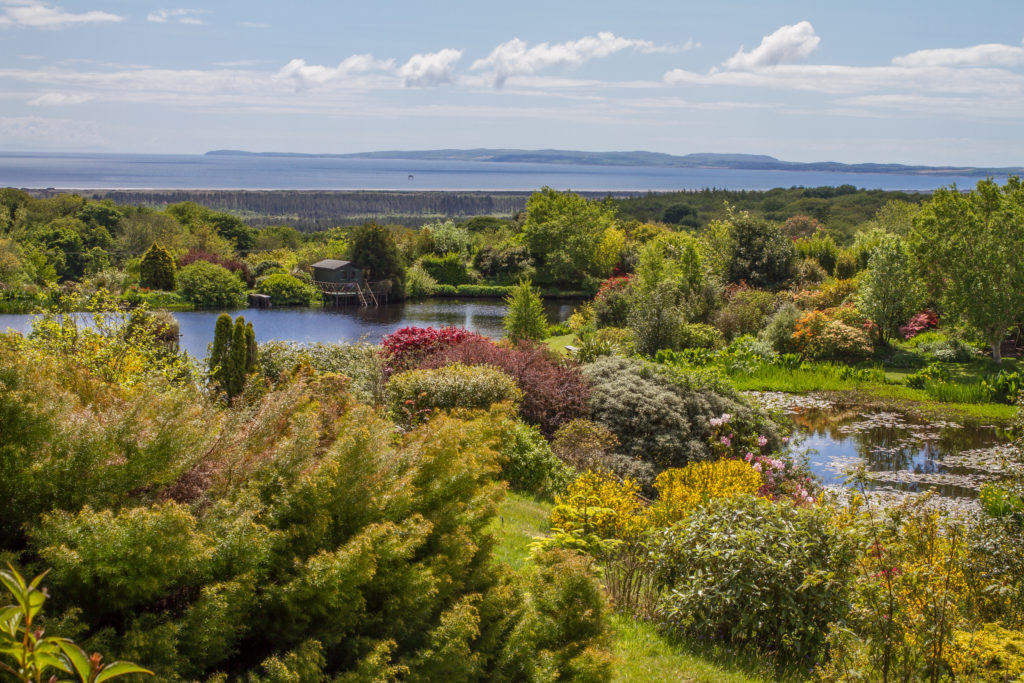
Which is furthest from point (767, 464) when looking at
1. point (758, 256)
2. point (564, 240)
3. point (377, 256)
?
point (564, 240)

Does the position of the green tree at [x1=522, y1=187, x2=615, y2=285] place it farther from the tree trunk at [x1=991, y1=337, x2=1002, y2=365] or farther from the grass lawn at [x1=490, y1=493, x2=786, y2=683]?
the grass lawn at [x1=490, y1=493, x2=786, y2=683]

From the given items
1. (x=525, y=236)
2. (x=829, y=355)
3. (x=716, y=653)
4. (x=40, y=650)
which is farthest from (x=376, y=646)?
(x=525, y=236)

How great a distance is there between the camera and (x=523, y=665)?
12.6 feet

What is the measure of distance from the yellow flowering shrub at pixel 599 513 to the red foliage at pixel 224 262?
33.6 metres

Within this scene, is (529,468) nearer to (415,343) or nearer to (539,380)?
(539,380)

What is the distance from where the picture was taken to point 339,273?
1417 inches

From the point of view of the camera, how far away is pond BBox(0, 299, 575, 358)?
25938 mm

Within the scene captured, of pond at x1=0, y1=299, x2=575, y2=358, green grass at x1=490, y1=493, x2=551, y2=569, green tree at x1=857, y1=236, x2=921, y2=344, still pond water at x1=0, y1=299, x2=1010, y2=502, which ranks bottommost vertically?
pond at x1=0, y1=299, x2=575, y2=358

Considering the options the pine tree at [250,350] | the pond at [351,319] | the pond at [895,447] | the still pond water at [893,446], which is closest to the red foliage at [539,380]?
the still pond water at [893,446]

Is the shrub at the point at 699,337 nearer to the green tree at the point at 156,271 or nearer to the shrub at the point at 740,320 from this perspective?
the shrub at the point at 740,320

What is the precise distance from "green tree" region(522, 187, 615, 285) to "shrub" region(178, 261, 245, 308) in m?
15.0

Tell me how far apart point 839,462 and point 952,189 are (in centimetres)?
1471

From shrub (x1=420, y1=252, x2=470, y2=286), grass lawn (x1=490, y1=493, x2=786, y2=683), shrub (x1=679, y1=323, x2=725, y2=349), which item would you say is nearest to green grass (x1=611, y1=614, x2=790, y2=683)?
grass lawn (x1=490, y1=493, x2=786, y2=683)

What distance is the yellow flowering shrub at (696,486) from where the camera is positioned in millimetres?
6887
